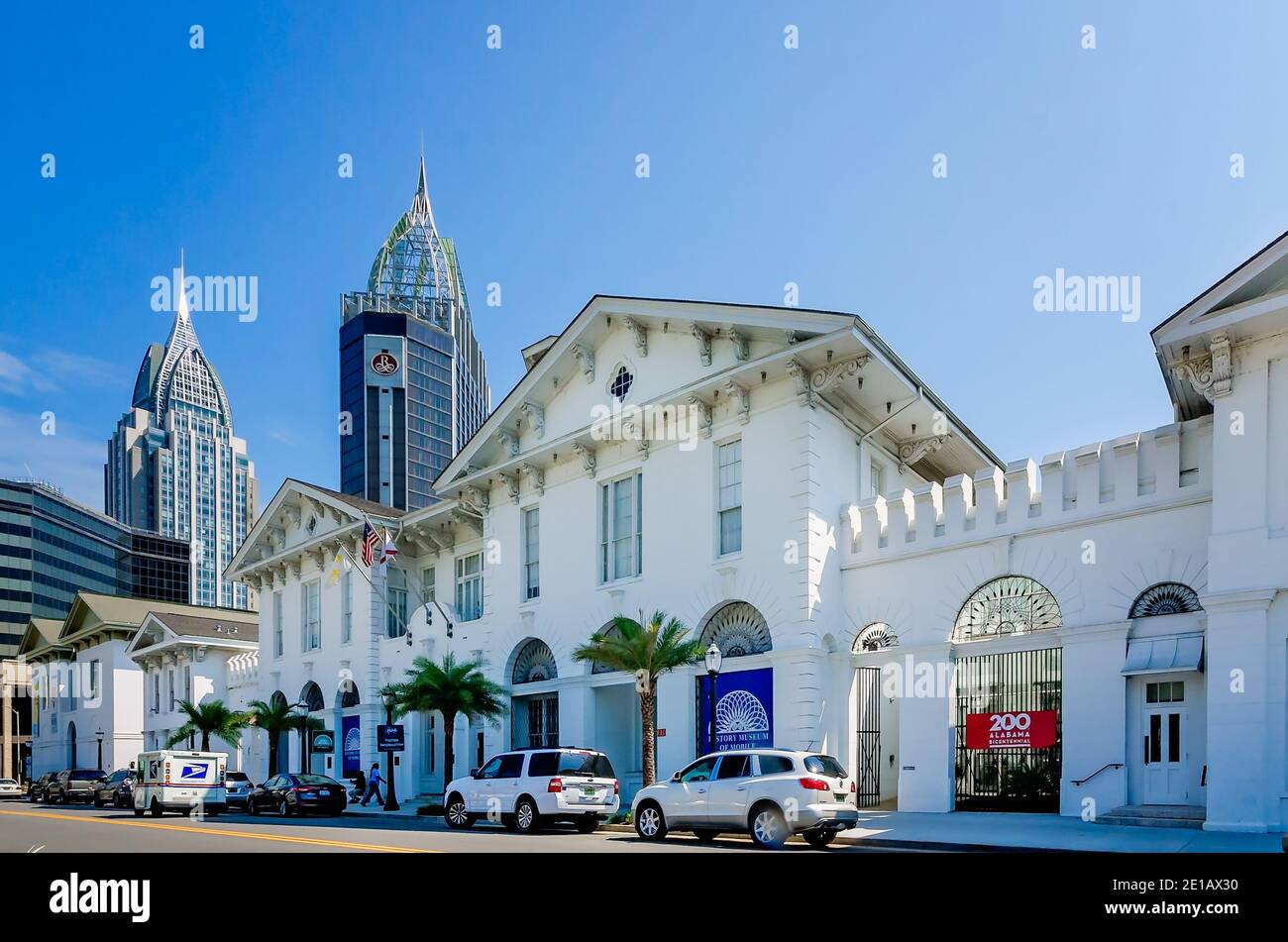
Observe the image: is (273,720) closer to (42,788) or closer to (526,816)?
(42,788)

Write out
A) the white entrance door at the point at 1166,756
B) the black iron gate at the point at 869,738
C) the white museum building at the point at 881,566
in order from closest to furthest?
the white museum building at the point at 881,566
the white entrance door at the point at 1166,756
the black iron gate at the point at 869,738

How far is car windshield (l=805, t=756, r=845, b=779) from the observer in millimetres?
17719

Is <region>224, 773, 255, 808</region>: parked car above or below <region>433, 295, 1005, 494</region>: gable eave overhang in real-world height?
below

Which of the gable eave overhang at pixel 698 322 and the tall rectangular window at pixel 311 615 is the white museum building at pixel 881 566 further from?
the tall rectangular window at pixel 311 615

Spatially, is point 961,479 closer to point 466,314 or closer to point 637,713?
point 637,713

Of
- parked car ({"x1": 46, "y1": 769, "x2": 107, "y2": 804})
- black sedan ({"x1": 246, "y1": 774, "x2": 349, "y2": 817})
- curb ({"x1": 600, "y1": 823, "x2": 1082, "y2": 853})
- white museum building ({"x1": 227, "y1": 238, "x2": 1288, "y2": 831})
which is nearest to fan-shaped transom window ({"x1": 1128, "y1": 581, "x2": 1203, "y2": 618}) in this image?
white museum building ({"x1": 227, "y1": 238, "x2": 1288, "y2": 831})

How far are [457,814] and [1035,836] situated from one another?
40.2 feet

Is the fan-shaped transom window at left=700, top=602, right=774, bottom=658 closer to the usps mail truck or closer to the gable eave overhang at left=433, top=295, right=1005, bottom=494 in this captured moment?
the gable eave overhang at left=433, top=295, right=1005, bottom=494

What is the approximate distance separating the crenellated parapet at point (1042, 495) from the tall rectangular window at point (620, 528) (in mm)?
6177

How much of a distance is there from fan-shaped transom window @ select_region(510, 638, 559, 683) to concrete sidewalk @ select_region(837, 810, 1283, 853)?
12.5m

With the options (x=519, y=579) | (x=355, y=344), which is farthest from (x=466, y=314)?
(x=519, y=579)

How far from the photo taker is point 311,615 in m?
46.1

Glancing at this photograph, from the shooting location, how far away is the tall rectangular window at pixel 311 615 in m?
45.5

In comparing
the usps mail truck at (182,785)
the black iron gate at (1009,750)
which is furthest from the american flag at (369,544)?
the black iron gate at (1009,750)
